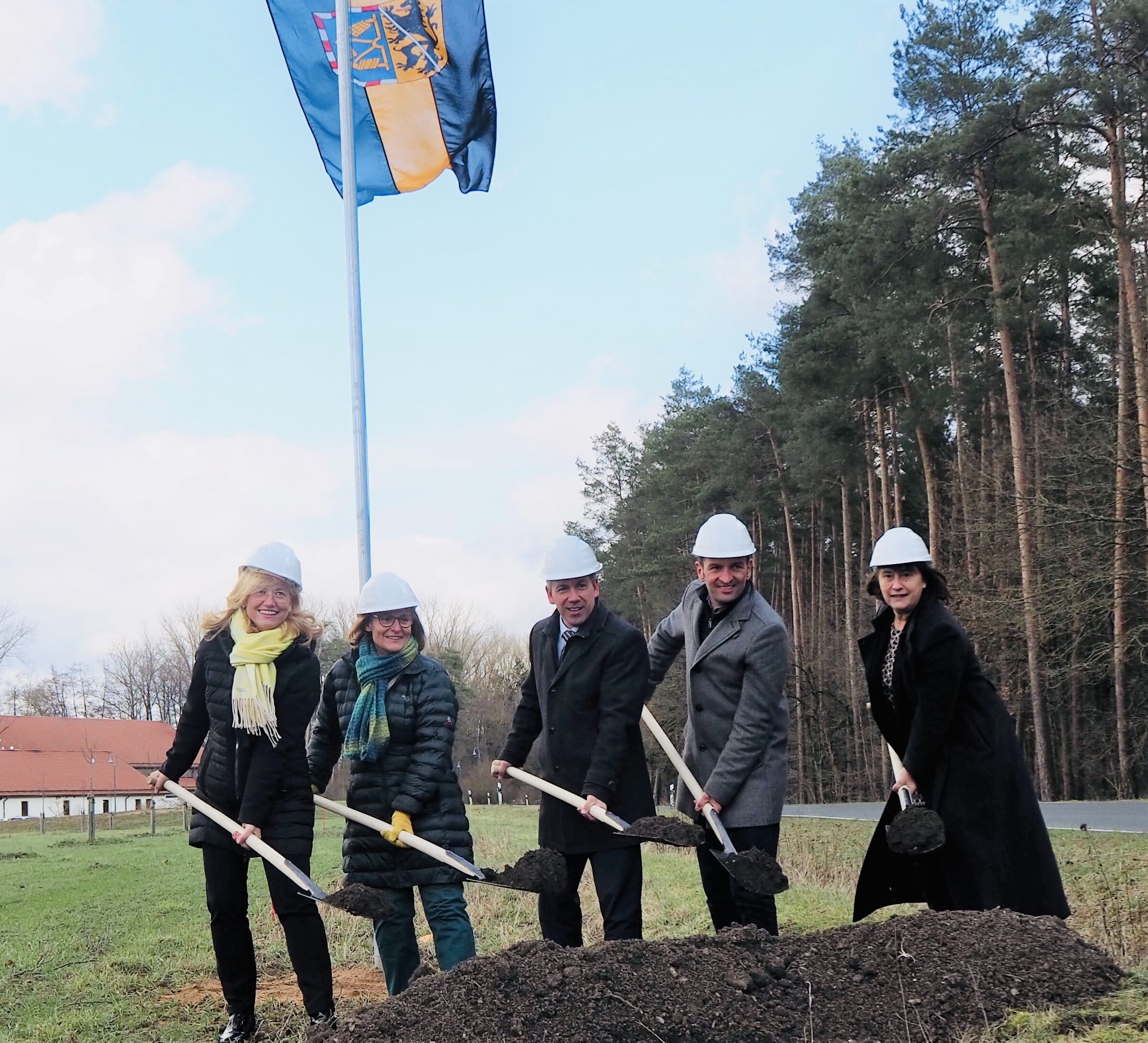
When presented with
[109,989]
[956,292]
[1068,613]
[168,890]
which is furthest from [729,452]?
[109,989]

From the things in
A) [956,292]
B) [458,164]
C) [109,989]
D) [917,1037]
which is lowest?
[109,989]

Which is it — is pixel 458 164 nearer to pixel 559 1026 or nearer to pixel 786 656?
pixel 786 656

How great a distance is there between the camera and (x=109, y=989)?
6.82 m

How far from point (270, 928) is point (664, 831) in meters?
6.18

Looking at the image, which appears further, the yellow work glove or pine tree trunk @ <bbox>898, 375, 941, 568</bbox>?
pine tree trunk @ <bbox>898, 375, 941, 568</bbox>

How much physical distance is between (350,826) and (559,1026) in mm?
2067

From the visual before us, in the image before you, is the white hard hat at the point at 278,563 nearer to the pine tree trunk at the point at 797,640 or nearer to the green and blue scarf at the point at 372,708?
the green and blue scarf at the point at 372,708

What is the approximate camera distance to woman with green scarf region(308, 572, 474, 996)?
17.3ft

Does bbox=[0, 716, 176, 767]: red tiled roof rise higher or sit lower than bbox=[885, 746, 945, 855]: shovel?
lower

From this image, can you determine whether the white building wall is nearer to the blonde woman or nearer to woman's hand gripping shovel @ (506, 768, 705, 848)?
the blonde woman

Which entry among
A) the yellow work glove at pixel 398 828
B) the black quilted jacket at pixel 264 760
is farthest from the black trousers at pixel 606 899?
the black quilted jacket at pixel 264 760

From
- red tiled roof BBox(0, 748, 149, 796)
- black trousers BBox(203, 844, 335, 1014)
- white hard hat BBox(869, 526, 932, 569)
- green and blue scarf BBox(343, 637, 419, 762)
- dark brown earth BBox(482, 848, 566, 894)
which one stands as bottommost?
red tiled roof BBox(0, 748, 149, 796)

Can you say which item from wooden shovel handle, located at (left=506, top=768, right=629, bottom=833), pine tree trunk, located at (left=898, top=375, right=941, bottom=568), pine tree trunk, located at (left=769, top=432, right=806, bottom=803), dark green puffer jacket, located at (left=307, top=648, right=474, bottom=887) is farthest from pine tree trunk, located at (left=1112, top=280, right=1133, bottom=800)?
dark green puffer jacket, located at (left=307, top=648, right=474, bottom=887)

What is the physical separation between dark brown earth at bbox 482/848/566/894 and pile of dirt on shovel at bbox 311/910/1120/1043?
2.37ft
